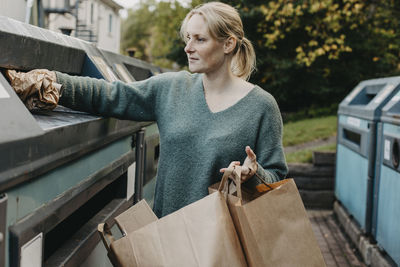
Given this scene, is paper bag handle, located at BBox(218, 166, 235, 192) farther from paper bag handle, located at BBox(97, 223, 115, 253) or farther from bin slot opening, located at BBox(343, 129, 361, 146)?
bin slot opening, located at BBox(343, 129, 361, 146)

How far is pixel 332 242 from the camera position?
4.89 meters

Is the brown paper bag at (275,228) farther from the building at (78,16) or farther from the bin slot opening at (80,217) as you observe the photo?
the building at (78,16)

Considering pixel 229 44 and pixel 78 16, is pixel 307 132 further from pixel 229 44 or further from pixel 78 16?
pixel 78 16

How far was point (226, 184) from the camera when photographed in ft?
5.14

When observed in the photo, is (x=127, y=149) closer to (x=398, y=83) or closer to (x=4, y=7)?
(x=398, y=83)

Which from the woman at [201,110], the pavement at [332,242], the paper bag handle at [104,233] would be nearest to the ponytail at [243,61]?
the woman at [201,110]

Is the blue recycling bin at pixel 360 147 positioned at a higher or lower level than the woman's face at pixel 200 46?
lower

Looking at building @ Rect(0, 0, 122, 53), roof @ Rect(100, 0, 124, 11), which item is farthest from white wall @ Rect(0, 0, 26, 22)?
roof @ Rect(100, 0, 124, 11)

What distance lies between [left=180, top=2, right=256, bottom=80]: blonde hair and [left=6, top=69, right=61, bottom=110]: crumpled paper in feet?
2.30

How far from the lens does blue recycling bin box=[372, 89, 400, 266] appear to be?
11.3ft

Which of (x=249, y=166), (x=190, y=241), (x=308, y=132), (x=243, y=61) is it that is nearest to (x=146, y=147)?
(x=243, y=61)

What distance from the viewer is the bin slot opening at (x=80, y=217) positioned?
6.39 ft

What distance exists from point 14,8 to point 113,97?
11.2 metres

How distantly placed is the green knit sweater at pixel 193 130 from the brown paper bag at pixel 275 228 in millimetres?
269
